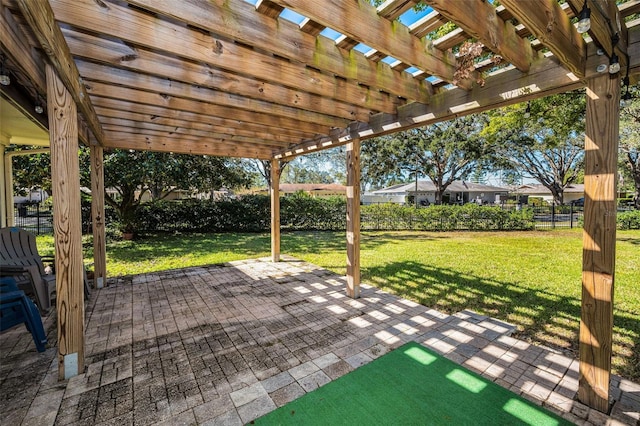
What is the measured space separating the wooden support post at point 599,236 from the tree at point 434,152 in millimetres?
16430

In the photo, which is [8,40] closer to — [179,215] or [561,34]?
[561,34]

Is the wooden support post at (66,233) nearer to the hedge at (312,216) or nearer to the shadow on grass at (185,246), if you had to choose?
the shadow on grass at (185,246)

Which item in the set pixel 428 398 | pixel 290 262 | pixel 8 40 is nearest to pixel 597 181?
pixel 428 398

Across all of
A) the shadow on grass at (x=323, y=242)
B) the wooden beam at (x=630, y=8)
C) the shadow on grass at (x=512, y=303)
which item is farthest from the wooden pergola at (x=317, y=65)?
the shadow on grass at (x=323, y=242)

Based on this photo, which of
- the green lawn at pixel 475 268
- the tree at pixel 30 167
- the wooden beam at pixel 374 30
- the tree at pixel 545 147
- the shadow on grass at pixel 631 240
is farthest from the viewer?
the shadow on grass at pixel 631 240

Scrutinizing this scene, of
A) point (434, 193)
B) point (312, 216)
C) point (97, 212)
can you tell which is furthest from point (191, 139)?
point (434, 193)

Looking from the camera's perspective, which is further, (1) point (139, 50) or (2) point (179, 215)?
(2) point (179, 215)

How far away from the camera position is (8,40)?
167cm

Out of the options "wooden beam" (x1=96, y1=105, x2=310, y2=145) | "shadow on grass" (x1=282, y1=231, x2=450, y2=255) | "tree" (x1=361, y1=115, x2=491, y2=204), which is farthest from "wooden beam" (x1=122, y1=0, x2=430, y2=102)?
"tree" (x1=361, y1=115, x2=491, y2=204)

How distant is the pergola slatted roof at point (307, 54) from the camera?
1.69 metres

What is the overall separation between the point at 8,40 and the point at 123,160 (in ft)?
25.0

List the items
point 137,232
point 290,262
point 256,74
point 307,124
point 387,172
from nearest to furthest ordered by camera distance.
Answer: point 256,74 < point 307,124 < point 290,262 < point 137,232 < point 387,172

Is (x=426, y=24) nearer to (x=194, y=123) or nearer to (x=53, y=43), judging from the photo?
(x=53, y=43)

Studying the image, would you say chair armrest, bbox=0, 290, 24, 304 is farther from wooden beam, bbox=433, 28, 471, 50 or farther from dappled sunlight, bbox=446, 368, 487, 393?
wooden beam, bbox=433, 28, 471, 50
